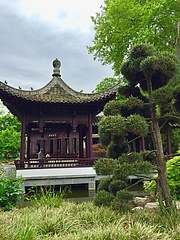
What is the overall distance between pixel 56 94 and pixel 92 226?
785 centimetres

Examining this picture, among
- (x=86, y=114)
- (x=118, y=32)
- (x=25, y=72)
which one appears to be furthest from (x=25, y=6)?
(x=25, y=72)

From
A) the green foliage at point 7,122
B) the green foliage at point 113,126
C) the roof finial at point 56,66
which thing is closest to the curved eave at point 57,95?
the roof finial at point 56,66

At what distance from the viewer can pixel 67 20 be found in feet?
32.3

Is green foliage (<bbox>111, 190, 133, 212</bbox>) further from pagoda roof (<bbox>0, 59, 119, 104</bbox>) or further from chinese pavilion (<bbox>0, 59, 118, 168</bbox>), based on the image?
chinese pavilion (<bbox>0, 59, 118, 168</bbox>)

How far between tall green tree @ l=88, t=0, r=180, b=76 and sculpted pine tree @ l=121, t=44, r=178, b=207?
6.85 metres

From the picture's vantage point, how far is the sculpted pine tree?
3318mm

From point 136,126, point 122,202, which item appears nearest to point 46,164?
point 122,202

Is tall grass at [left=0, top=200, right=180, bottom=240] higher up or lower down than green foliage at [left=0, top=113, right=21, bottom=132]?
lower down

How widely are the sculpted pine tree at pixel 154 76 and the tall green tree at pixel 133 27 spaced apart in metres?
6.85

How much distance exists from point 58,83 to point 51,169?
427 cm

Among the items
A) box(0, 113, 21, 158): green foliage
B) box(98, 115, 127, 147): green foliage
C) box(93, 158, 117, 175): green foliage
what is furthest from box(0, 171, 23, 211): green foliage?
box(0, 113, 21, 158): green foliage

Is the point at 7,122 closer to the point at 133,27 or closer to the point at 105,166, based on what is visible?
the point at 133,27

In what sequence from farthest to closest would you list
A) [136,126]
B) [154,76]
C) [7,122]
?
[7,122]
[154,76]
[136,126]

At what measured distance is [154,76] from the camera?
3682 mm
